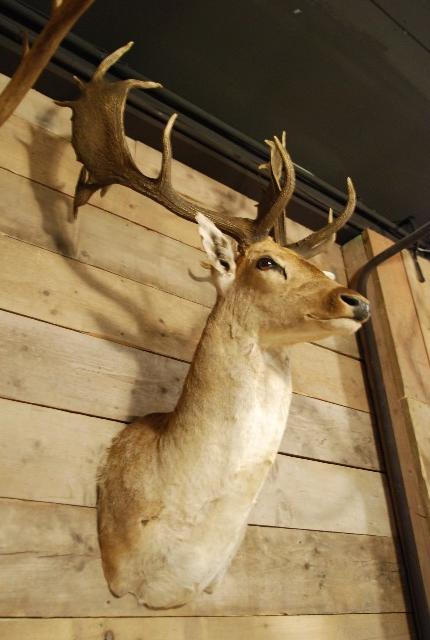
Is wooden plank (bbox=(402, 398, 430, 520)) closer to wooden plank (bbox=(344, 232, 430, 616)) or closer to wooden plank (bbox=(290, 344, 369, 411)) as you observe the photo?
wooden plank (bbox=(344, 232, 430, 616))

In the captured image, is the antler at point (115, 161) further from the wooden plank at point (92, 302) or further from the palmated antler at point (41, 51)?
the palmated antler at point (41, 51)

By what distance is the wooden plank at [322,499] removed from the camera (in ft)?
5.40

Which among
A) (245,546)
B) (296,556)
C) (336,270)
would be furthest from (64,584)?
(336,270)

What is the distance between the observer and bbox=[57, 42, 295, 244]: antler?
4.85 feet

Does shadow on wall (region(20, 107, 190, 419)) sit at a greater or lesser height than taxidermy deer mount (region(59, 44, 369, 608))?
greater

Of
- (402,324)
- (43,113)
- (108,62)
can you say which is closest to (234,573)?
(402,324)

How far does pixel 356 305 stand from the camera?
1208 millimetres

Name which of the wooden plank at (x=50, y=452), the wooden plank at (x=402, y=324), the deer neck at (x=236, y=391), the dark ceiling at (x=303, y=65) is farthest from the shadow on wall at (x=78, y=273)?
the wooden plank at (x=402, y=324)

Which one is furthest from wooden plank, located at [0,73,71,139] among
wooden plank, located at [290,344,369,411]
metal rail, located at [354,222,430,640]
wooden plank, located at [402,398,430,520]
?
wooden plank, located at [402,398,430,520]

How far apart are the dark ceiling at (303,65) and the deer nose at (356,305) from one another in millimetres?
1315

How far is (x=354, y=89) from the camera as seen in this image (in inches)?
87.6

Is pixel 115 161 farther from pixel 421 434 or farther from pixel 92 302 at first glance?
pixel 421 434

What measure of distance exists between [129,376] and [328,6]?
1.58 m

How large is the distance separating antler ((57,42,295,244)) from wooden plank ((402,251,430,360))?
1.21 m
